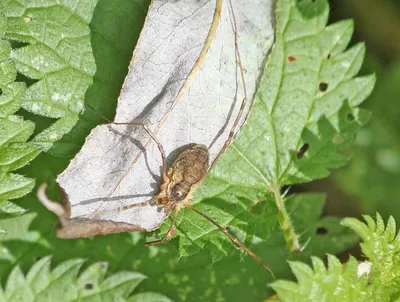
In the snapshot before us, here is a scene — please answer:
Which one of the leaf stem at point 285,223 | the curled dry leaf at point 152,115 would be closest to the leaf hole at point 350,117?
the leaf stem at point 285,223

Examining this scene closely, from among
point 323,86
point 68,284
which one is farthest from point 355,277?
point 68,284

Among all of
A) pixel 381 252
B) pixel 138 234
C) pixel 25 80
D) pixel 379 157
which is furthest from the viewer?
pixel 379 157

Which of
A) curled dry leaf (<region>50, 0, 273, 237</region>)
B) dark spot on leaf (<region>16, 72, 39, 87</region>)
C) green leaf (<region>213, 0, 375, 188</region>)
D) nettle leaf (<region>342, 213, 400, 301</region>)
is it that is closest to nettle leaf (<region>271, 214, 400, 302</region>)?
nettle leaf (<region>342, 213, 400, 301</region>)

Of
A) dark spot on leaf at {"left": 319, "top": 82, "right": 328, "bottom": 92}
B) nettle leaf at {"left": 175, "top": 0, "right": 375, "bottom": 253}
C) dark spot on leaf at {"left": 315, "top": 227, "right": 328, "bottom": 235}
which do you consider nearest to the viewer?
nettle leaf at {"left": 175, "top": 0, "right": 375, "bottom": 253}

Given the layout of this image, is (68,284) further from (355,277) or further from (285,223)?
(355,277)

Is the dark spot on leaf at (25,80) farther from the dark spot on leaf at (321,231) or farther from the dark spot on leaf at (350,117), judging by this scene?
the dark spot on leaf at (321,231)

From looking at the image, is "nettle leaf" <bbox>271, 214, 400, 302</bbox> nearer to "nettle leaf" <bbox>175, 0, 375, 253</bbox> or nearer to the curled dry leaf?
"nettle leaf" <bbox>175, 0, 375, 253</bbox>

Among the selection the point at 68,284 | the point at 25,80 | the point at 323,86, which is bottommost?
the point at 68,284

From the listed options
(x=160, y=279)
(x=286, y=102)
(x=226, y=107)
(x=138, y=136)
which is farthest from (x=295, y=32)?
(x=160, y=279)
